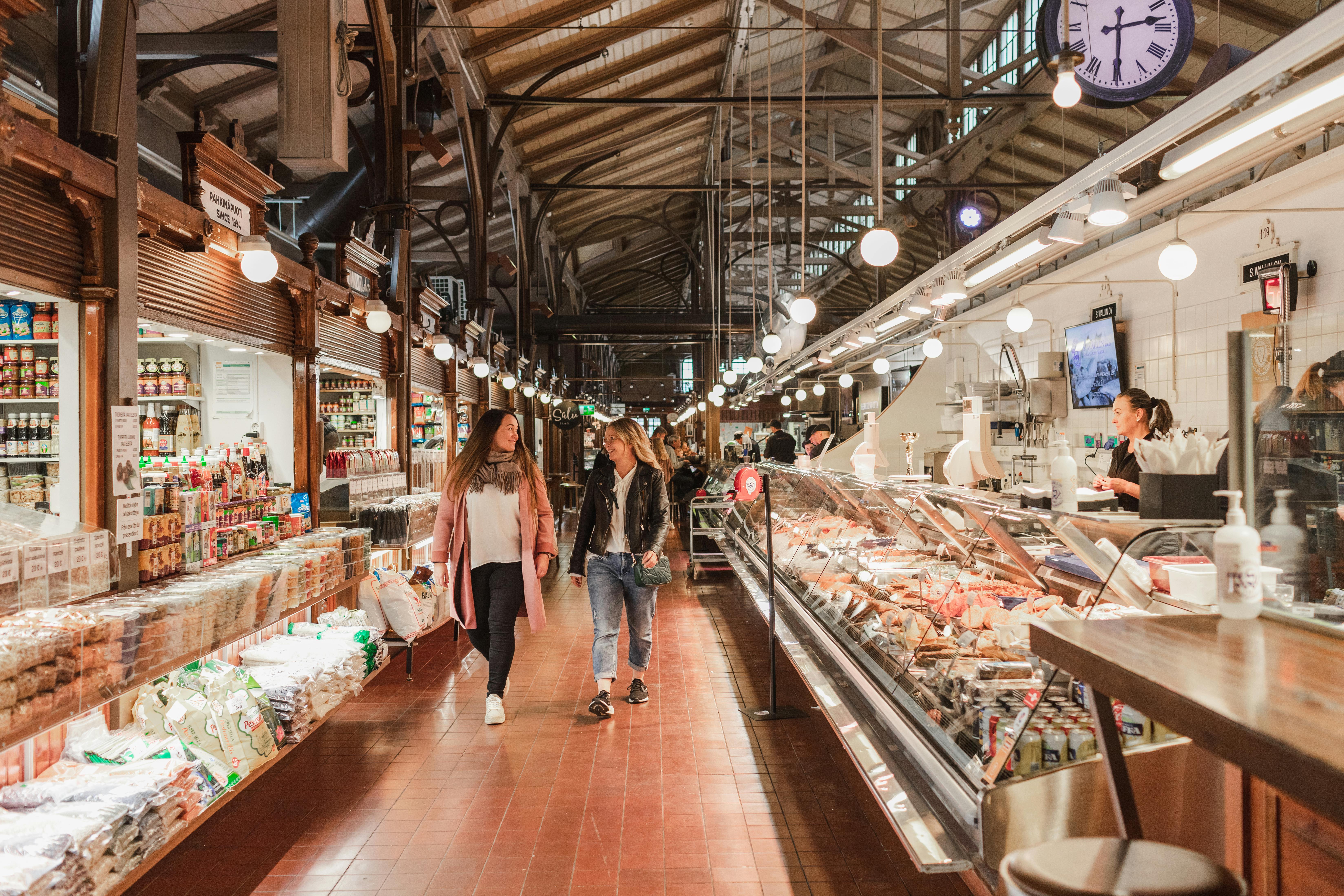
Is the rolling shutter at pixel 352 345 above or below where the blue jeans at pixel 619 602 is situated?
above

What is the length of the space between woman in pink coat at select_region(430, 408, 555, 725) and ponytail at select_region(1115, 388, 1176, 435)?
342cm

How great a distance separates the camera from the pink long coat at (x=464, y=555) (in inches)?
193

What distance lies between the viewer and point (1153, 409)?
17.4ft

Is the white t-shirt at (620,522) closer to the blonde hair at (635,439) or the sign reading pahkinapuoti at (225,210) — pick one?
the blonde hair at (635,439)

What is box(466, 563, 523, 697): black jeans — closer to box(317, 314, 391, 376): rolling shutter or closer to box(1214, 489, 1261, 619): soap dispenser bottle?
box(317, 314, 391, 376): rolling shutter

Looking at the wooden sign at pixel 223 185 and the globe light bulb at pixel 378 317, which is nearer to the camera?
the wooden sign at pixel 223 185

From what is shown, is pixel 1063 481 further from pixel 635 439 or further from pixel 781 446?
pixel 781 446

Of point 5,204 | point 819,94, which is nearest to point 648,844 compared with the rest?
point 5,204

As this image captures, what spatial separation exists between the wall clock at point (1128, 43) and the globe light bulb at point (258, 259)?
4462 millimetres

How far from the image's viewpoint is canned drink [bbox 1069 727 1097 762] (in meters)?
2.04

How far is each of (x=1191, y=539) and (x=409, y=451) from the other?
7031 mm

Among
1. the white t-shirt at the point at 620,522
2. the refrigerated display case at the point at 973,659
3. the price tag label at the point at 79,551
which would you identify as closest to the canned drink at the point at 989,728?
the refrigerated display case at the point at 973,659

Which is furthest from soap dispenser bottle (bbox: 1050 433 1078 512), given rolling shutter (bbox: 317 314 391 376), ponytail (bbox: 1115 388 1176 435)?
rolling shutter (bbox: 317 314 391 376)

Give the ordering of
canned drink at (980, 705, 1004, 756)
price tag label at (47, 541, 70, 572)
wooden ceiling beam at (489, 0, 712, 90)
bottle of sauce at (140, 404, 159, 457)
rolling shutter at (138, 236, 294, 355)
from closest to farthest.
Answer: canned drink at (980, 705, 1004, 756) → price tag label at (47, 541, 70, 572) → rolling shutter at (138, 236, 294, 355) → bottle of sauce at (140, 404, 159, 457) → wooden ceiling beam at (489, 0, 712, 90)
